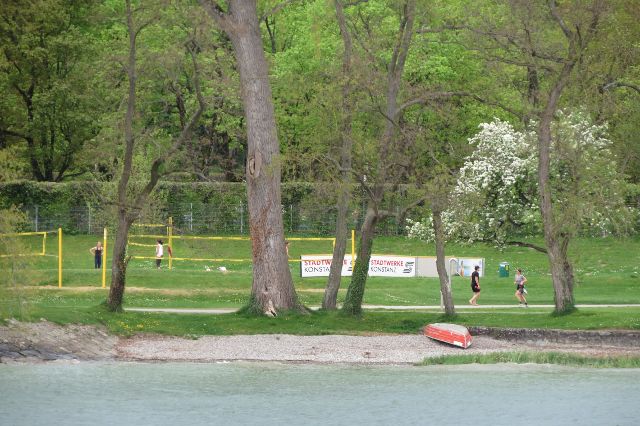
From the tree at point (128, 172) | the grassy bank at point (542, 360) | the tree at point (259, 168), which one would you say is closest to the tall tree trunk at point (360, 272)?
the tree at point (259, 168)

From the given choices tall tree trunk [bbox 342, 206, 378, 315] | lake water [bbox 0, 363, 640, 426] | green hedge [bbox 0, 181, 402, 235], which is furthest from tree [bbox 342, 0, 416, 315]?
green hedge [bbox 0, 181, 402, 235]

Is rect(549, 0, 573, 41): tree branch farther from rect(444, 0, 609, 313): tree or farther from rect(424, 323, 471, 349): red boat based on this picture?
rect(424, 323, 471, 349): red boat

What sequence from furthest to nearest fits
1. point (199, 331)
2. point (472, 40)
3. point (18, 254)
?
point (472, 40)
point (199, 331)
point (18, 254)

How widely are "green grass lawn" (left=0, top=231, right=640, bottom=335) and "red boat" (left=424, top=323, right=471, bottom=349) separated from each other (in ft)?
5.40

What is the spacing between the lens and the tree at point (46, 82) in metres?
70.1

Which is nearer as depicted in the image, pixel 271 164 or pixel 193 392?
pixel 193 392

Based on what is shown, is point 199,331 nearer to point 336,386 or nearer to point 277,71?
point 336,386

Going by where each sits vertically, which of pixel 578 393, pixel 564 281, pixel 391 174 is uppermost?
pixel 391 174

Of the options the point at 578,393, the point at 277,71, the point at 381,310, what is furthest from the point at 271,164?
the point at 277,71

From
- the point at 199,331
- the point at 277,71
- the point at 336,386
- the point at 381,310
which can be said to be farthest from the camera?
the point at 277,71

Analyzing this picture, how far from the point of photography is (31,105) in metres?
73.0

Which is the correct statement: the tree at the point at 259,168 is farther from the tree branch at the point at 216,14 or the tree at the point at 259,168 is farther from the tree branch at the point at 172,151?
the tree branch at the point at 172,151

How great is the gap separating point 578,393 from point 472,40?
555 inches

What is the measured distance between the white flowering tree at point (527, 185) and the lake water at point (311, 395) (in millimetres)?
7401
